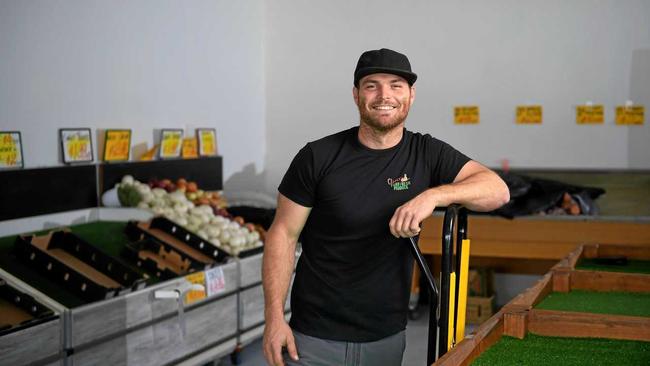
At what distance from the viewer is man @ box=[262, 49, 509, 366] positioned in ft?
8.48

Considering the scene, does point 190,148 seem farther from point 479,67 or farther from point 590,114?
point 590,114

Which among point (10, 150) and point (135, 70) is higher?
point (135, 70)

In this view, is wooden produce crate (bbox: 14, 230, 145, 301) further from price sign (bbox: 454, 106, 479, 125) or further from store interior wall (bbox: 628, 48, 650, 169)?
store interior wall (bbox: 628, 48, 650, 169)

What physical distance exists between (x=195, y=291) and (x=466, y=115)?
3.50m

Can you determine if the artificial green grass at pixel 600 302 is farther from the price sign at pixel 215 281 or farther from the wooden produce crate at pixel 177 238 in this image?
the wooden produce crate at pixel 177 238

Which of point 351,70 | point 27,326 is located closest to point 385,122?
point 27,326

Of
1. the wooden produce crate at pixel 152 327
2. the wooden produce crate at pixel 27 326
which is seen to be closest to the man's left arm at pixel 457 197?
the wooden produce crate at pixel 27 326

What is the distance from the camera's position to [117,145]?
17.8 feet

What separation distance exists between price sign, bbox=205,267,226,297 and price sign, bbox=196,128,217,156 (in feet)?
5.95

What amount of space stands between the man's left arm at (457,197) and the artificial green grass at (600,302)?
0.47 metres

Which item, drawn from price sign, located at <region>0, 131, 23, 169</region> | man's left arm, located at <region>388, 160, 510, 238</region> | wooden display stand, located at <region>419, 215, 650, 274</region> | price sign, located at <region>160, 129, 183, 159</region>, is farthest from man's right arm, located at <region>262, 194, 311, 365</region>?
wooden display stand, located at <region>419, 215, 650, 274</region>

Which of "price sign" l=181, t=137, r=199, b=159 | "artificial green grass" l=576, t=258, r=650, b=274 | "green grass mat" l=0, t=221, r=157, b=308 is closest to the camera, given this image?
"artificial green grass" l=576, t=258, r=650, b=274

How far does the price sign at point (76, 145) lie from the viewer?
4.97 metres

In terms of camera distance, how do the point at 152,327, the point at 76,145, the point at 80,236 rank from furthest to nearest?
the point at 76,145
the point at 80,236
the point at 152,327
